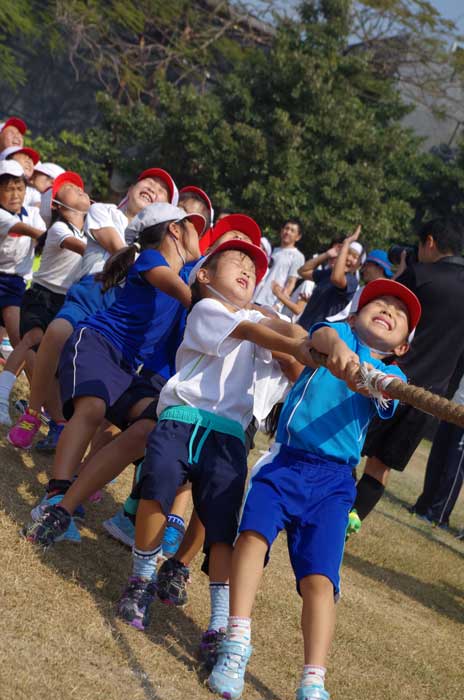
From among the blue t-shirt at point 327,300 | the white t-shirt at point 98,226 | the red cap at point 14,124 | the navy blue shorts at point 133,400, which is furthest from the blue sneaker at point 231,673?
the red cap at point 14,124

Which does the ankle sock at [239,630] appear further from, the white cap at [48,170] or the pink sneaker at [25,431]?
the white cap at [48,170]

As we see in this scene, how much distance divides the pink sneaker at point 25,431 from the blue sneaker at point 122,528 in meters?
1.09

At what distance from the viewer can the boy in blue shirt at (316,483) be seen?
9.43 ft

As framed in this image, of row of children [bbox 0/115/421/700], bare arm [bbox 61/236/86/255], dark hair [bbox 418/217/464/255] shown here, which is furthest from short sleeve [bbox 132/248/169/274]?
dark hair [bbox 418/217/464/255]

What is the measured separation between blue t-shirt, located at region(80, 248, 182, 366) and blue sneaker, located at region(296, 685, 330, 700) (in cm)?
A: 177

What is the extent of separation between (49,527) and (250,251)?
137 cm

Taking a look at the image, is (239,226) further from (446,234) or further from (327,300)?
(327,300)

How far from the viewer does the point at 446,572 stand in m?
5.46

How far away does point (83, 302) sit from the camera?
465 centimetres

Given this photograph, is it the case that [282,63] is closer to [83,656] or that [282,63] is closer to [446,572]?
[446,572]

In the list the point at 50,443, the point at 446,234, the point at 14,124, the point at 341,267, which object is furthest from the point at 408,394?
the point at 14,124

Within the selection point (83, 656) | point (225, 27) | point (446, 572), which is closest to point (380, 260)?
point (446, 572)

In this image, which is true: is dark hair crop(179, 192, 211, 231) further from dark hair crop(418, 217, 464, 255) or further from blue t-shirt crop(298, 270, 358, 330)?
blue t-shirt crop(298, 270, 358, 330)

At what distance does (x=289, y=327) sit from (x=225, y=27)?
2131 cm
